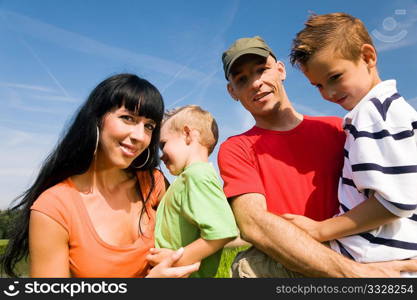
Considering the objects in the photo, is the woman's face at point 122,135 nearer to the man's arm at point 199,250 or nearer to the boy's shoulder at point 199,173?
the boy's shoulder at point 199,173

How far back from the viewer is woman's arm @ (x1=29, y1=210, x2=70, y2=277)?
2.34m

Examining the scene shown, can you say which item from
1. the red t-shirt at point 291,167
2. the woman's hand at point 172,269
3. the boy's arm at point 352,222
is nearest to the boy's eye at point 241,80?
the red t-shirt at point 291,167

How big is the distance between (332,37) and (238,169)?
1.06 meters

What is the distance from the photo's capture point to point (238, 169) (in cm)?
257

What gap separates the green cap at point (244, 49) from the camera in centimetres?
279

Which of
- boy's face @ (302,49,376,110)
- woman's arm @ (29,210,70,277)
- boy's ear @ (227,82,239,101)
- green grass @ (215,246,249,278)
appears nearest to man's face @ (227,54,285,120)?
boy's ear @ (227,82,239,101)

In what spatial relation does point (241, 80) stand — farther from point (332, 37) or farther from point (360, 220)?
point (360, 220)

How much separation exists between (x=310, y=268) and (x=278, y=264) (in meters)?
0.25

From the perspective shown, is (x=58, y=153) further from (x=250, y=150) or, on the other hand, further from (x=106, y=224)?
(x=250, y=150)

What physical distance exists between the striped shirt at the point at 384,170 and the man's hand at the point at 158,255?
109cm

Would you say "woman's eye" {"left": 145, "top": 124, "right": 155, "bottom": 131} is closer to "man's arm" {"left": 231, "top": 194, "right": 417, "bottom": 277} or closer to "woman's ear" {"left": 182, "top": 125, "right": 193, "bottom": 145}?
"woman's ear" {"left": 182, "top": 125, "right": 193, "bottom": 145}

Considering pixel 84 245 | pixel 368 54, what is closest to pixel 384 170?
pixel 368 54

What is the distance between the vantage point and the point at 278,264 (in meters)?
2.45

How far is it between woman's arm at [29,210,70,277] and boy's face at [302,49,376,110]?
1.92 m
